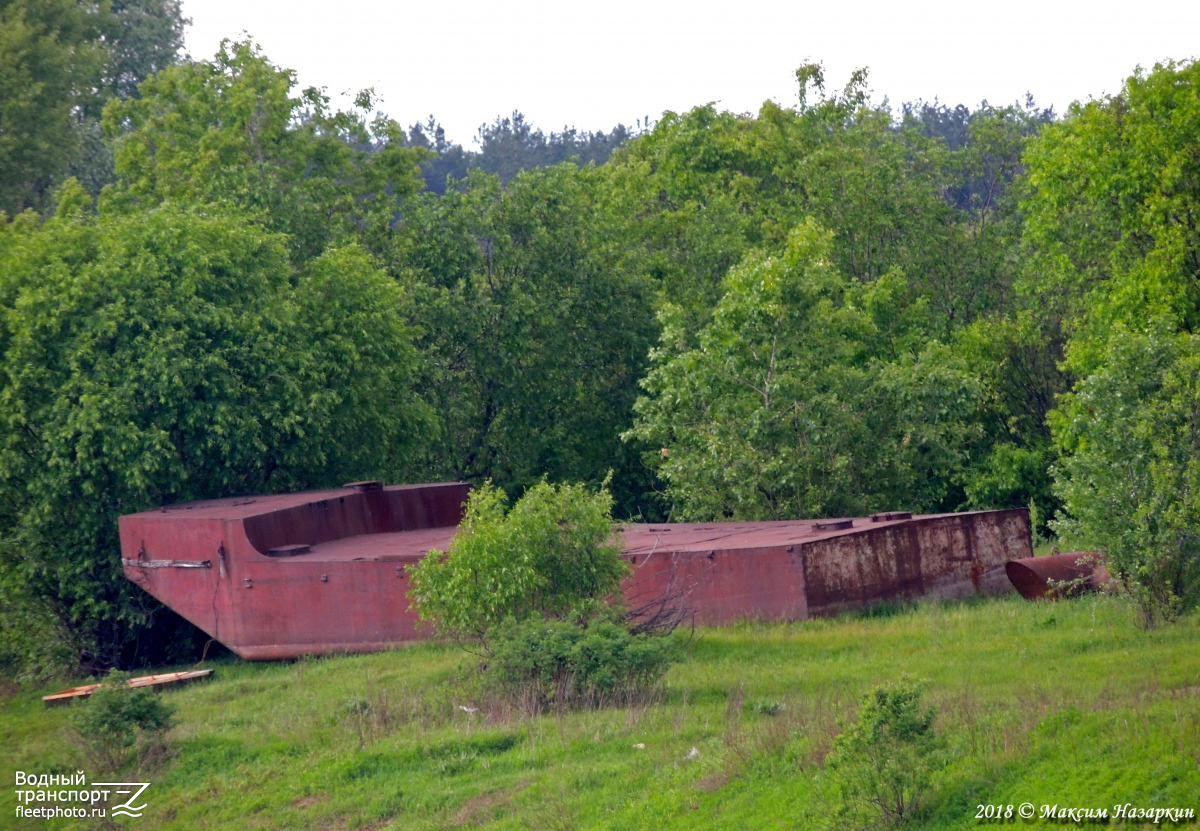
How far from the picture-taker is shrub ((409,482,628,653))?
1173cm

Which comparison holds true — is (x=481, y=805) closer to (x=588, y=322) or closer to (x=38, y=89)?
(x=588, y=322)

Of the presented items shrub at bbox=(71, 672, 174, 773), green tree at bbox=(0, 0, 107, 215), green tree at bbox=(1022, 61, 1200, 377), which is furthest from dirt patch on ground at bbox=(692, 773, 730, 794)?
green tree at bbox=(0, 0, 107, 215)

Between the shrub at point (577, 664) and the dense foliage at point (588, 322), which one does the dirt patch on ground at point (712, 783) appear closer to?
the shrub at point (577, 664)

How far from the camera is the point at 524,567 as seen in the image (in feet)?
38.3

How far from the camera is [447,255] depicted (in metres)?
26.3

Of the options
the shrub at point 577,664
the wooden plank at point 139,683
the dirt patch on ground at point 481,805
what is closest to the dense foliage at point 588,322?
the shrub at point 577,664

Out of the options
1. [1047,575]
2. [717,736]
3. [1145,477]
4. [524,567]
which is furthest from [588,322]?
[717,736]

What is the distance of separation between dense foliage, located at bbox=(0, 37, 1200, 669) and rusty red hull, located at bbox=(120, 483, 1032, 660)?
166 cm

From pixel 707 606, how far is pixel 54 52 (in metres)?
31.2

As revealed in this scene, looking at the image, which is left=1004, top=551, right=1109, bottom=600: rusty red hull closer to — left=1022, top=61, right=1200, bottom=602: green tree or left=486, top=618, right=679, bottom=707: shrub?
left=1022, top=61, right=1200, bottom=602: green tree

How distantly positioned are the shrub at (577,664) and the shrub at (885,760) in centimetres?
331

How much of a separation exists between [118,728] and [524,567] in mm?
3929

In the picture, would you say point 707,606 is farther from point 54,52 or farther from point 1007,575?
point 54,52

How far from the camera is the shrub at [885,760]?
7312mm
